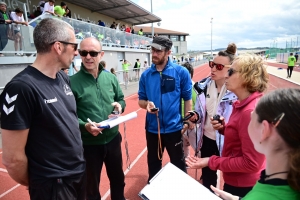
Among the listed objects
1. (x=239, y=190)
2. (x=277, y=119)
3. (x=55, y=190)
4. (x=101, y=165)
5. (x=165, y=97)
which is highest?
(x=277, y=119)

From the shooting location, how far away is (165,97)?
2.63m

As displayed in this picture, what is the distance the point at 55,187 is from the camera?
1.59m

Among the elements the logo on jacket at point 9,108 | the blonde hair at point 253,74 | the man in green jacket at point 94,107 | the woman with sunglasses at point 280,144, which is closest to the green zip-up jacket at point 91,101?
the man in green jacket at point 94,107

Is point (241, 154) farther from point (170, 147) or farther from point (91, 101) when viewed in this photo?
point (91, 101)

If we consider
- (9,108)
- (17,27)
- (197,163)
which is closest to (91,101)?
(9,108)

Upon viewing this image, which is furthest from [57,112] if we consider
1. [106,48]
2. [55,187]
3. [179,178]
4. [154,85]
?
[106,48]

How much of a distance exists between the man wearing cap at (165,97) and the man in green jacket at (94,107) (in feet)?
1.61

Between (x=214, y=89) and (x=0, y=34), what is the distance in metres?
8.08

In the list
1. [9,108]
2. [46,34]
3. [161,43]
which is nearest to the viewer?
[9,108]

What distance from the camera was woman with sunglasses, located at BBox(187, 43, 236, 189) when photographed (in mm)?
2402

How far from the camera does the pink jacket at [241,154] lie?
1479 mm

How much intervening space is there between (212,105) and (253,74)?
96 cm

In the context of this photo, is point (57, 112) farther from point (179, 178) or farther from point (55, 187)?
point (179, 178)

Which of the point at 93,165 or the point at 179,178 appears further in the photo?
the point at 93,165
